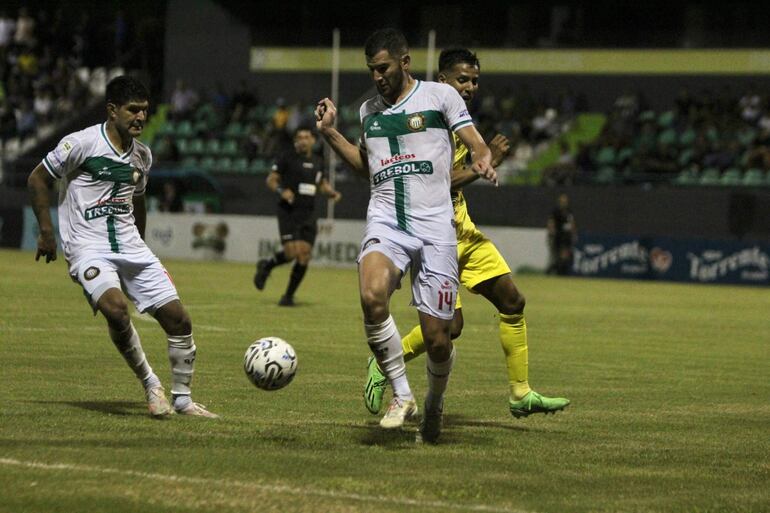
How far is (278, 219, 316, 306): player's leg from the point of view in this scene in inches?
783

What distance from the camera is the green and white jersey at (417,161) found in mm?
8125

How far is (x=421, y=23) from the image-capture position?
141ft

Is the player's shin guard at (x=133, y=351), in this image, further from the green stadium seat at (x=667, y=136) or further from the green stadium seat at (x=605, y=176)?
the green stadium seat at (x=667, y=136)

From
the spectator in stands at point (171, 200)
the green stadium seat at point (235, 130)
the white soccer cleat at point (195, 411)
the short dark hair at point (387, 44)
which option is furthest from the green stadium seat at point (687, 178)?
the short dark hair at point (387, 44)

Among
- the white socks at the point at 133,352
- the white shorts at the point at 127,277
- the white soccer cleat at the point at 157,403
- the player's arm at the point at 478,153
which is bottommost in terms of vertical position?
the white soccer cleat at the point at 157,403

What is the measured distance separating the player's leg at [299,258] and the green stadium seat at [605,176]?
14773 millimetres

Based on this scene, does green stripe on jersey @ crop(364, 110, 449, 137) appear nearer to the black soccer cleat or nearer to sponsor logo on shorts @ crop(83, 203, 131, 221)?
sponsor logo on shorts @ crop(83, 203, 131, 221)

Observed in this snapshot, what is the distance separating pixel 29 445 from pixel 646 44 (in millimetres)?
34345

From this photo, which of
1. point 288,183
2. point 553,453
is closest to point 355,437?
point 553,453

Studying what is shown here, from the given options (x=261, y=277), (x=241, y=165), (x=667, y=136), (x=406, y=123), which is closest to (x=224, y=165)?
(x=241, y=165)

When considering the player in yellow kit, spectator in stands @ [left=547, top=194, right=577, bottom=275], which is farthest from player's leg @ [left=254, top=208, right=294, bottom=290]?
spectator in stands @ [left=547, top=194, right=577, bottom=275]

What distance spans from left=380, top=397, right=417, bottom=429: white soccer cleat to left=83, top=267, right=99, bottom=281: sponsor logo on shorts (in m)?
2.12

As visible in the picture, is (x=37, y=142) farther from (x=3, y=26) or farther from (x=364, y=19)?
(x=364, y=19)

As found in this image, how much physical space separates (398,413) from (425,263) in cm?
86
